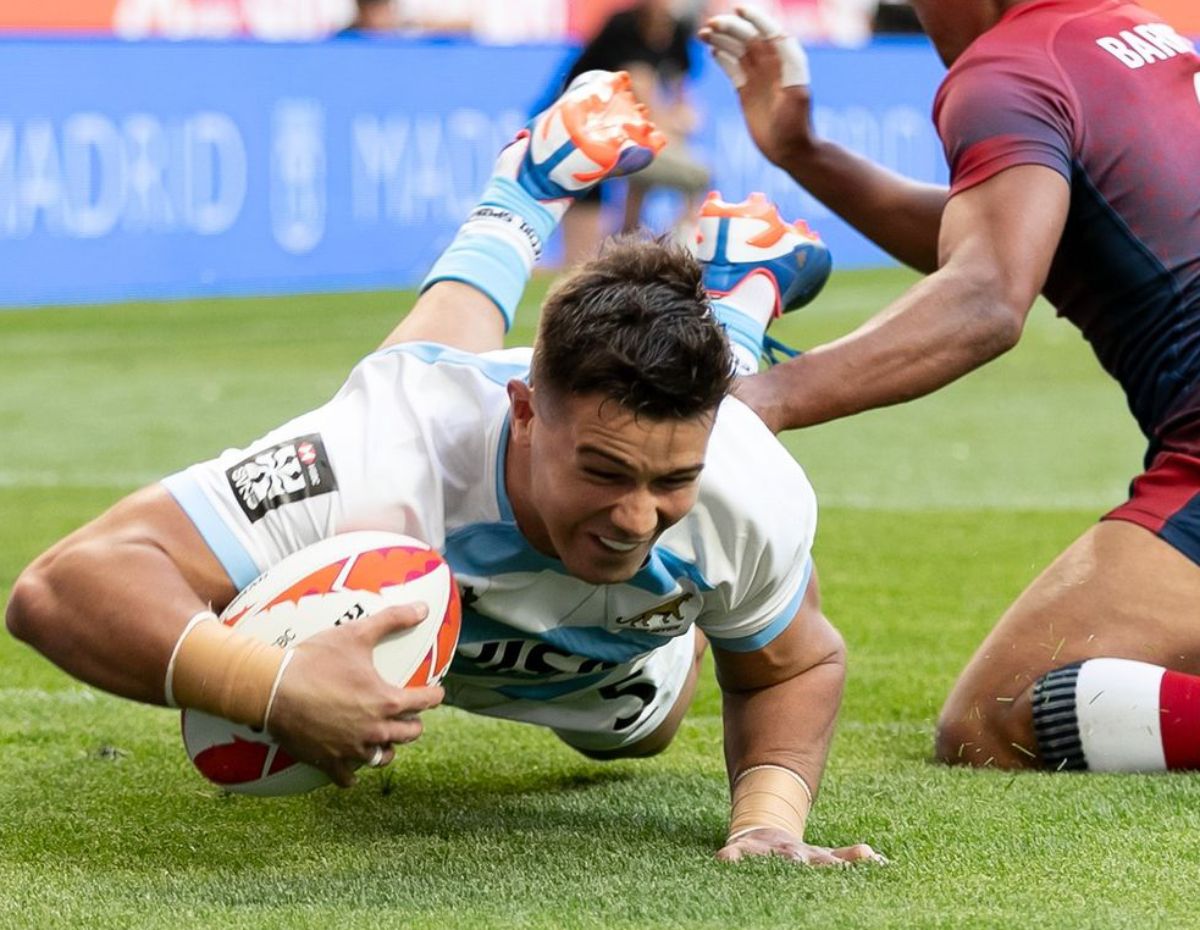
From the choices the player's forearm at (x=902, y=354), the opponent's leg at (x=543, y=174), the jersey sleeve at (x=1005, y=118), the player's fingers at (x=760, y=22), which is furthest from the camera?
the player's fingers at (x=760, y=22)

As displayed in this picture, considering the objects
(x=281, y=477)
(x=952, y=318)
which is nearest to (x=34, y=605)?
(x=281, y=477)

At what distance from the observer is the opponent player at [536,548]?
120 inches

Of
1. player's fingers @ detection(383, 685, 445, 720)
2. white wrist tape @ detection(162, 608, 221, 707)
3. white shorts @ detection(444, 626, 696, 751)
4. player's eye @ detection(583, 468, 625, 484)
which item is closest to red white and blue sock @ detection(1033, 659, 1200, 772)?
white shorts @ detection(444, 626, 696, 751)

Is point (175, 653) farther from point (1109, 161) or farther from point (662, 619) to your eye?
point (1109, 161)

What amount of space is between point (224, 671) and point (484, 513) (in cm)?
55

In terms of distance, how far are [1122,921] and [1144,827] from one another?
678 mm

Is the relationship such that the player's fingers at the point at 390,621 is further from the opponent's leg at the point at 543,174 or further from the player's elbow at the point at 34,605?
the opponent's leg at the point at 543,174

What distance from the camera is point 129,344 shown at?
1253 cm

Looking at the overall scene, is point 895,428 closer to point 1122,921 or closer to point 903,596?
point 903,596

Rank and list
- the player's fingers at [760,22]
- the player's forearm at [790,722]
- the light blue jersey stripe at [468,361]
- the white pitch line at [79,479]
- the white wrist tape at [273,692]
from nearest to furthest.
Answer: the white wrist tape at [273,692] < the light blue jersey stripe at [468,361] < the player's forearm at [790,722] < the player's fingers at [760,22] < the white pitch line at [79,479]

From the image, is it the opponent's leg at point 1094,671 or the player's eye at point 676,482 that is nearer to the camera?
the player's eye at point 676,482

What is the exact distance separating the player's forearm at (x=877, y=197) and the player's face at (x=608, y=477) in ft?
8.28

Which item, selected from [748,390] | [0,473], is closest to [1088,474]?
[0,473]

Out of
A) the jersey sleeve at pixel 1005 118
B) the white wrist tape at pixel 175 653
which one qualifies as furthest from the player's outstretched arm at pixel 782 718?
the jersey sleeve at pixel 1005 118
